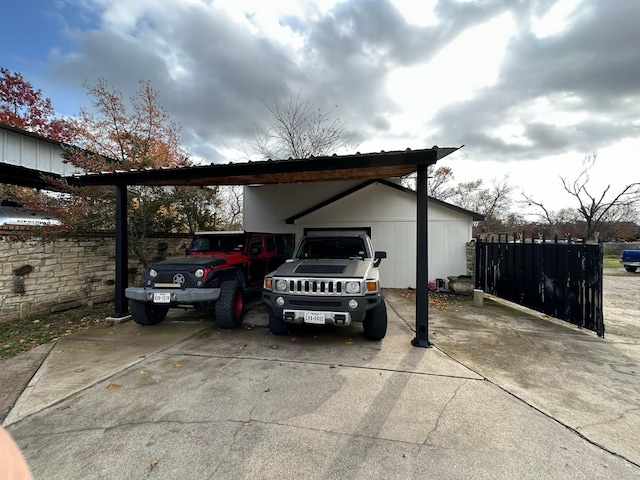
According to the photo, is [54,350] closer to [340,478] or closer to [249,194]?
[340,478]

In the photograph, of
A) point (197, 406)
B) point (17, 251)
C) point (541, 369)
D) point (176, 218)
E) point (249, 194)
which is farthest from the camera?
point (249, 194)

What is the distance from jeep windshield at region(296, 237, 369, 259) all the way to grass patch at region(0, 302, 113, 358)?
465 cm

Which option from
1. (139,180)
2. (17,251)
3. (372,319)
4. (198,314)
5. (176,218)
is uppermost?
(139,180)

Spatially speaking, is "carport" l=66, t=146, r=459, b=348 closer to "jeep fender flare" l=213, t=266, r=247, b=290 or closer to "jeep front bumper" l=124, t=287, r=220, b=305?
"jeep front bumper" l=124, t=287, r=220, b=305

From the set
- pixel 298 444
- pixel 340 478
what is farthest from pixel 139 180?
pixel 340 478

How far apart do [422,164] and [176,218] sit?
7.81m

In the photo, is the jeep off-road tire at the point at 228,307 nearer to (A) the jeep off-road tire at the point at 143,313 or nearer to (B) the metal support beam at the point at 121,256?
(A) the jeep off-road tire at the point at 143,313

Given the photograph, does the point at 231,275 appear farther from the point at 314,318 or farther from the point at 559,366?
the point at 559,366

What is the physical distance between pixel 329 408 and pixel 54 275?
7332mm

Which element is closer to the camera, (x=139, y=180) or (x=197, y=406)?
(x=197, y=406)

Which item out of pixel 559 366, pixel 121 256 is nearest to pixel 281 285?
pixel 559 366

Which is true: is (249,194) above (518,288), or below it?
above

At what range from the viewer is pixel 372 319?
4.68 metres

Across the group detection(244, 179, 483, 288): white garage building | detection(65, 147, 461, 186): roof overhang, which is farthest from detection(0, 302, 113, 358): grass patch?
detection(244, 179, 483, 288): white garage building
